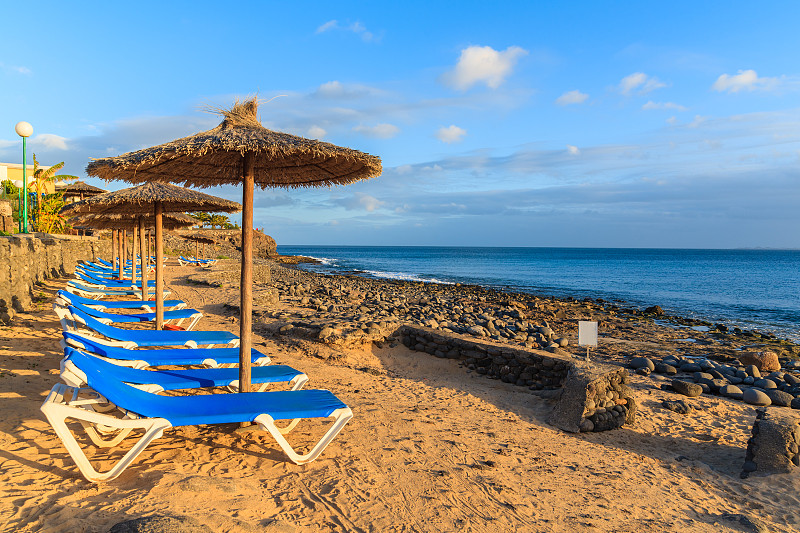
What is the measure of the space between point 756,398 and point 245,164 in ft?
25.1

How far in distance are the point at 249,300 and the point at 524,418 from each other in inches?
132

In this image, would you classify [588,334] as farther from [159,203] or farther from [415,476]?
[159,203]

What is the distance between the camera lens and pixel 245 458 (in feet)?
11.5

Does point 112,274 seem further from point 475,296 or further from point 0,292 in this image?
point 475,296

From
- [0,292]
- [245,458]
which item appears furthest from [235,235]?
[245,458]

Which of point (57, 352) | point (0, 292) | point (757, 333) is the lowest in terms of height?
point (757, 333)

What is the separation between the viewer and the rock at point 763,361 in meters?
9.70

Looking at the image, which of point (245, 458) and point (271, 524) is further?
point (245, 458)

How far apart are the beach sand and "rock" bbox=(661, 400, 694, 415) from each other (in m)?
0.15

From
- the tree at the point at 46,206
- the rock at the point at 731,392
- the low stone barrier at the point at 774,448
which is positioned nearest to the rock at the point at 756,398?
the rock at the point at 731,392

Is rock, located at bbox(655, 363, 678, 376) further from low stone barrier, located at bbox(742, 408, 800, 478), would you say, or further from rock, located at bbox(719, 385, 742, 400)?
low stone barrier, located at bbox(742, 408, 800, 478)

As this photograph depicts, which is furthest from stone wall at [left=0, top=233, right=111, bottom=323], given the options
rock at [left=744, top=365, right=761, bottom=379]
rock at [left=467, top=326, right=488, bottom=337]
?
rock at [left=744, top=365, right=761, bottom=379]

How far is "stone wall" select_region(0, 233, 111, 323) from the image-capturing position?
25.8 feet

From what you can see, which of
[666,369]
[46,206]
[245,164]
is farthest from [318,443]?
[46,206]
